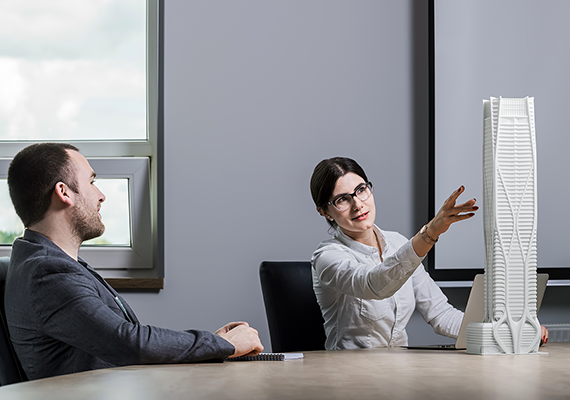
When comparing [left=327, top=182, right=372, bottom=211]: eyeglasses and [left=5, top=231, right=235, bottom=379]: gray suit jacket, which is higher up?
[left=327, top=182, right=372, bottom=211]: eyeglasses

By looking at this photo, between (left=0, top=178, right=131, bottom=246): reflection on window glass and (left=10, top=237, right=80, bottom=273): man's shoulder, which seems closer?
(left=10, top=237, right=80, bottom=273): man's shoulder

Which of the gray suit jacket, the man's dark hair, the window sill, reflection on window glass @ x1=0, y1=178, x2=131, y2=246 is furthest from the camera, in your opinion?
reflection on window glass @ x1=0, y1=178, x2=131, y2=246

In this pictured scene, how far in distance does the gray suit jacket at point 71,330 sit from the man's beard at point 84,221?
150 mm

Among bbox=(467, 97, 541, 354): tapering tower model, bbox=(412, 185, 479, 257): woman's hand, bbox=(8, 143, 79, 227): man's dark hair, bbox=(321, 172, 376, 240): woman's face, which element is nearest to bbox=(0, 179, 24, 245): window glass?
bbox=(8, 143, 79, 227): man's dark hair

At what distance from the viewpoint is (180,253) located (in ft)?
7.88

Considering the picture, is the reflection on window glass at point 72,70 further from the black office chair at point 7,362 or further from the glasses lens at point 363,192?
the black office chair at point 7,362

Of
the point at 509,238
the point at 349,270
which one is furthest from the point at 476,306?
the point at 349,270

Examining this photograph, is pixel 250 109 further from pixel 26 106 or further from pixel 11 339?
pixel 11 339

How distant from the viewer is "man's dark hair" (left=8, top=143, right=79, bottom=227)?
1318 millimetres

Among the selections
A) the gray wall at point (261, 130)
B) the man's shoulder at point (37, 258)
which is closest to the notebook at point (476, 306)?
the man's shoulder at point (37, 258)

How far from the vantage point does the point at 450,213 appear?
1.28 m

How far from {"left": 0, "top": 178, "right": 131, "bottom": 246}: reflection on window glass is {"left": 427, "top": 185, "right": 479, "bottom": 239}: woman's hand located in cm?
163

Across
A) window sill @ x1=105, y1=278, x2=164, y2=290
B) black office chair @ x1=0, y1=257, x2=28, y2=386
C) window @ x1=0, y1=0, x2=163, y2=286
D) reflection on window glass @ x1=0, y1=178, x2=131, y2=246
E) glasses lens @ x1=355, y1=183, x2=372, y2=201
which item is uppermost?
window @ x1=0, y1=0, x2=163, y2=286

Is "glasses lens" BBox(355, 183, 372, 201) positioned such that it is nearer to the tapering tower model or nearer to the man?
the tapering tower model
